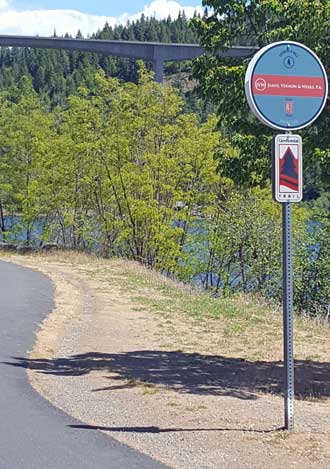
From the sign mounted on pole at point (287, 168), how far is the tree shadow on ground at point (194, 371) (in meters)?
2.68

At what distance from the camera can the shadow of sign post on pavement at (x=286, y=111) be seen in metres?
6.41

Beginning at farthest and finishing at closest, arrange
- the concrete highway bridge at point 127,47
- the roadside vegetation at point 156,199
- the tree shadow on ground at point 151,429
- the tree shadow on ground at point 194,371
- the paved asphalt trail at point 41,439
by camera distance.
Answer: the concrete highway bridge at point 127,47 → the roadside vegetation at point 156,199 → the tree shadow on ground at point 194,371 → the tree shadow on ground at point 151,429 → the paved asphalt trail at point 41,439

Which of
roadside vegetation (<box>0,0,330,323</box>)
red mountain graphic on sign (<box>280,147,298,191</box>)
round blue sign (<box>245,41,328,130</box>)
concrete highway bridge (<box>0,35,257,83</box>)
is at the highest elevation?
concrete highway bridge (<box>0,35,257,83</box>)

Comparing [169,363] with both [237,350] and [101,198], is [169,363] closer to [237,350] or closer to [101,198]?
[237,350]

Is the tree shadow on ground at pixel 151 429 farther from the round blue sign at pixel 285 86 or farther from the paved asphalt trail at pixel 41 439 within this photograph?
the round blue sign at pixel 285 86

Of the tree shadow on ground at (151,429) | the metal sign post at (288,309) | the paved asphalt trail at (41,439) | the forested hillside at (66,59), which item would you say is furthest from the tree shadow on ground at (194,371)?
the forested hillside at (66,59)

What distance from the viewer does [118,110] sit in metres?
31.0

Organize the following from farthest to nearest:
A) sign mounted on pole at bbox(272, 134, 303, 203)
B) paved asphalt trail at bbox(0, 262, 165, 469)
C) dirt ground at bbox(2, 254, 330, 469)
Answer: sign mounted on pole at bbox(272, 134, 303, 203) → dirt ground at bbox(2, 254, 330, 469) → paved asphalt trail at bbox(0, 262, 165, 469)

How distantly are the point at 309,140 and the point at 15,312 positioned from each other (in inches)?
280

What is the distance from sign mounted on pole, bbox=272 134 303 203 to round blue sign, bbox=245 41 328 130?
0.51ft

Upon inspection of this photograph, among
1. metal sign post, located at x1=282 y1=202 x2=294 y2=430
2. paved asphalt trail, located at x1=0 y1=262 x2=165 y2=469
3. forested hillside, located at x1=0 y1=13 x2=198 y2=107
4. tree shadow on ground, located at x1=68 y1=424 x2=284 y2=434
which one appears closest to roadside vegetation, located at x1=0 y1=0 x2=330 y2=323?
paved asphalt trail, located at x1=0 y1=262 x2=165 y2=469

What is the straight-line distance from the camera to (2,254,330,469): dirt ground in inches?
248

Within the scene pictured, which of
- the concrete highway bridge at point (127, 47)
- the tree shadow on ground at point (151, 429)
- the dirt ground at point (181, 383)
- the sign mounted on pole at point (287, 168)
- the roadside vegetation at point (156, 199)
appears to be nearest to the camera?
the dirt ground at point (181, 383)

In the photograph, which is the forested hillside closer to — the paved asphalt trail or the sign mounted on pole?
the paved asphalt trail
